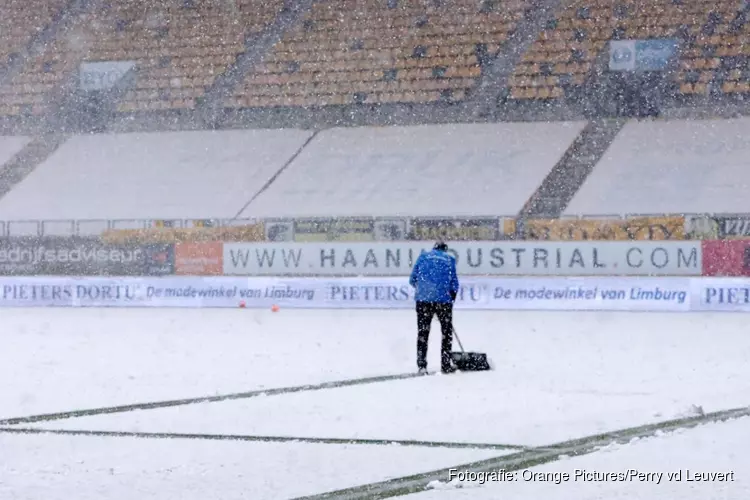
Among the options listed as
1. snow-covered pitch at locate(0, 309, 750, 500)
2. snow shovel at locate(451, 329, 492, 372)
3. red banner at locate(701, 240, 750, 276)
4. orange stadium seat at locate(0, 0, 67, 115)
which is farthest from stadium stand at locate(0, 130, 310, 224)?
snow shovel at locate(451, 329, 492, 372)

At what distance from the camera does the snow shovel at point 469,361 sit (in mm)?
13383

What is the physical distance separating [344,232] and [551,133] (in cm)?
627

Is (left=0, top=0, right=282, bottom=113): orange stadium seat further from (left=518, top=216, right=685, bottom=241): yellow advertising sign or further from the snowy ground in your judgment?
the snowy ground

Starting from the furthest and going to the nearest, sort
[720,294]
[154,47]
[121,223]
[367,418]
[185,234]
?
1. [154,47]
2. [121,223]
3. [185,234]
4. [720,294]
5. [367,418]

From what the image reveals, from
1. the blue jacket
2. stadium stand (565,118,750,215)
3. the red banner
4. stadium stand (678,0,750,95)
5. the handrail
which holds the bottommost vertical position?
the blue jacket

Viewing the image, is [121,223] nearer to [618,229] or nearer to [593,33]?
[618,229]

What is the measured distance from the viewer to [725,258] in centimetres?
2483

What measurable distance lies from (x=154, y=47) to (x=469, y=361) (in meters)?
25.5

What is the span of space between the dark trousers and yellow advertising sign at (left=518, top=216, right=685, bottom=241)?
13002 millimetres

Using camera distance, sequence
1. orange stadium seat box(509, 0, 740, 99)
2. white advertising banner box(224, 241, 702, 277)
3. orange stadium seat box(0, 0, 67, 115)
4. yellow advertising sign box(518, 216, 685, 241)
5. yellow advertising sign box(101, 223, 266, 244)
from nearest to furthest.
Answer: white advertising banner box(224, 241, 702, 277) → yellow advertising sign box(518, 216, 685, 241) → yellow advertising sign box(101, 223, 266, 244) → orange stadium seat box(509, 0, 740, 99) → orange stadium seat box(0, 0, 67, 115)

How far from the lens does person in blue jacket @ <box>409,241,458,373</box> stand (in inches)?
525

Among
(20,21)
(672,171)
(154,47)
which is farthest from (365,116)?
(20,21)

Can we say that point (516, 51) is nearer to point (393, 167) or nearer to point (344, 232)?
point (393, 167)

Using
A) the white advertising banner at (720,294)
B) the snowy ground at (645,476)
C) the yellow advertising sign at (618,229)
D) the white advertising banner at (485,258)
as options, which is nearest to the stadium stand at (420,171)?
the yellow advertising sign at (618,229)
